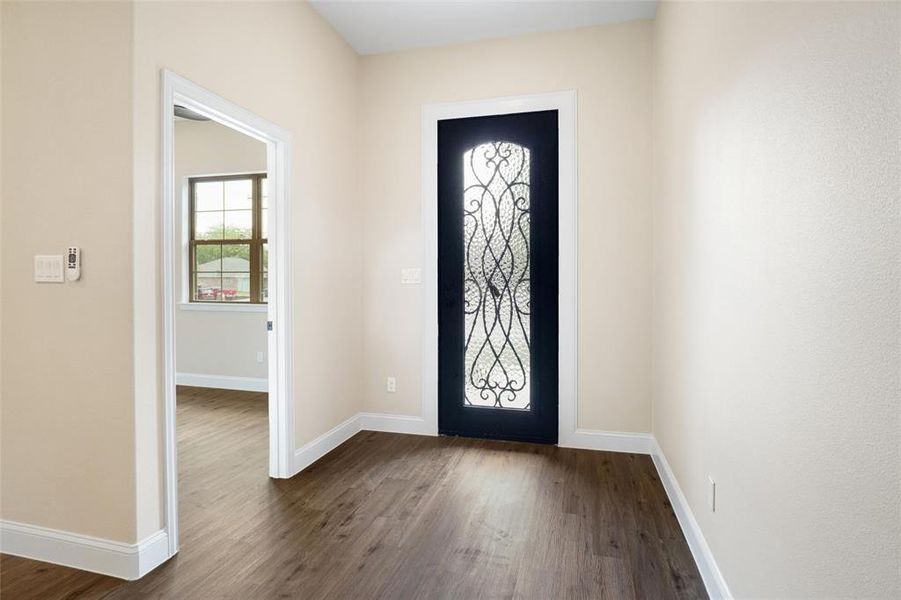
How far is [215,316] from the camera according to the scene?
17.7ft

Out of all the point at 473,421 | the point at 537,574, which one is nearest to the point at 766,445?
the point at 537,574

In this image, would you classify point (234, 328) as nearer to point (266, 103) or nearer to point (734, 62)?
point (266, 103)

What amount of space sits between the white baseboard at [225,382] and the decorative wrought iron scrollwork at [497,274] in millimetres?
2727

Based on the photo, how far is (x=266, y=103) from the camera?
273 cm

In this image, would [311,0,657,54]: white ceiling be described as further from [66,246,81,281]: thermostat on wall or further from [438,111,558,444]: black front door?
[66,246,81,281]: thermostat on wall

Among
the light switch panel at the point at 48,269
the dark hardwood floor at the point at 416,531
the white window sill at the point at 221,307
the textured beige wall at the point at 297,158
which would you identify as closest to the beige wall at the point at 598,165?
the textured beige wall at the point at 297,158

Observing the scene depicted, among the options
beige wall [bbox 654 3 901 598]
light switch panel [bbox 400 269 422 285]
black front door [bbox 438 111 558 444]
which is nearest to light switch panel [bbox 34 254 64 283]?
light switch panel [bbox 400 269 422 285]

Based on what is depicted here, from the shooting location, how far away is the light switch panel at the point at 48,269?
2033mm

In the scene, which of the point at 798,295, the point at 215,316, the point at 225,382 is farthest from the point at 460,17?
the point at 225,382

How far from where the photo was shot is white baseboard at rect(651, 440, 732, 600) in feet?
5.78

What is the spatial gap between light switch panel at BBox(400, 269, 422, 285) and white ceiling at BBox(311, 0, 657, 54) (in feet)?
5.53

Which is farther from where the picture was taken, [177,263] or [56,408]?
[177,263]

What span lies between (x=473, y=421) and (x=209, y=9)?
2.96 metres

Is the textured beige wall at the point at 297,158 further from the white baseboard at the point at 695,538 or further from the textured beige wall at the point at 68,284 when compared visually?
the white baseboard at the point at 695,538
